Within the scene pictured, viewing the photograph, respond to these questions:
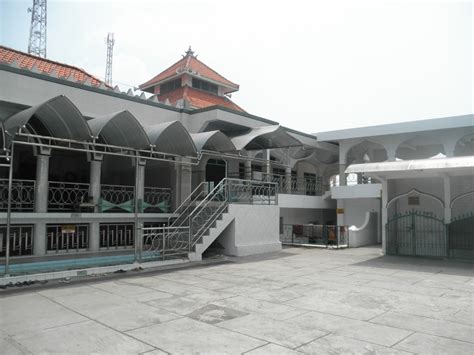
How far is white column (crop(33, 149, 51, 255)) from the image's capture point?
39.4 ft

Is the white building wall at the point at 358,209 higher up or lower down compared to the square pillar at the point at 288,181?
lower down

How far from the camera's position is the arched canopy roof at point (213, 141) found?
45.9 ft

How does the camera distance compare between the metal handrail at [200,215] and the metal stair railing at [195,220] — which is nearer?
the metal stair railing at [195,220]

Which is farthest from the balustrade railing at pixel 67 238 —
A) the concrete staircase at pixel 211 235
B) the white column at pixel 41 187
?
the concrete staircase at pixel 211 235

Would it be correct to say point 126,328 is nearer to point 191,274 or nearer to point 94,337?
point 94,337

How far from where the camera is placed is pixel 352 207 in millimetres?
23531

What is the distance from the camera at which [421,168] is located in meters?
13.9

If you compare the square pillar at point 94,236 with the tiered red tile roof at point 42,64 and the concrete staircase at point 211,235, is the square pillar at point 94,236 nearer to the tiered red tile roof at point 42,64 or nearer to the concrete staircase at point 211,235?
the concrete staircase at point 211,235

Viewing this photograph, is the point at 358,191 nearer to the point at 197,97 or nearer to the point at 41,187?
the point at 197,97

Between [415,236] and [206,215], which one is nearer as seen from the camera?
[206,215]

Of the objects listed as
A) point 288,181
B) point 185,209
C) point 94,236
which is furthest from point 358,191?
point 94,236

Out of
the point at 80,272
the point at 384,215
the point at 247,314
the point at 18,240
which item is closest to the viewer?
the point at 247,314

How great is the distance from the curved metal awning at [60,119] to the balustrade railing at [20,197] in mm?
1478

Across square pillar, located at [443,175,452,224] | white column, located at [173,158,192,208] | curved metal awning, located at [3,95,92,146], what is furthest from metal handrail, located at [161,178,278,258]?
square pillar, located at [443,175,452,224]
